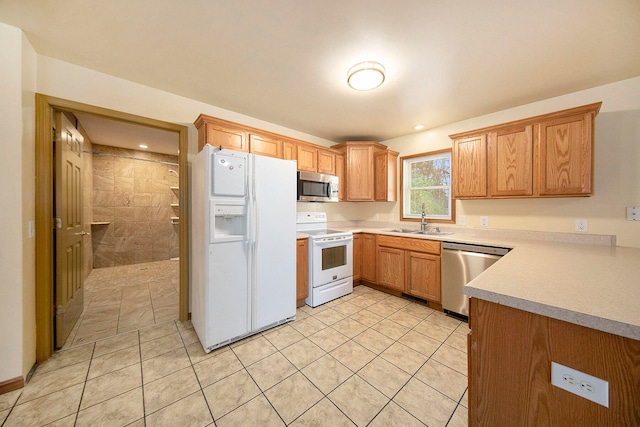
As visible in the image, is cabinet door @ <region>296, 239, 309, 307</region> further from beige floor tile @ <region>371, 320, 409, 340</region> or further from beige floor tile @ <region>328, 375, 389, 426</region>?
beige floor tile @ <region>328, 375, 389, 426</region>

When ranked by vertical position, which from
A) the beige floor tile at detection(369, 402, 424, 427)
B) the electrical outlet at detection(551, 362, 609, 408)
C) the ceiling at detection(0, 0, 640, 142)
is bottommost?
the beige floor tile at detection(369, 402, 424, 427)

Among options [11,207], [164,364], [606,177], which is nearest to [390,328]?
[164,364]

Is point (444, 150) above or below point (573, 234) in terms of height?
above

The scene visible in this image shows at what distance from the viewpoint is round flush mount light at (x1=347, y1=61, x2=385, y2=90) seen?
1.85m

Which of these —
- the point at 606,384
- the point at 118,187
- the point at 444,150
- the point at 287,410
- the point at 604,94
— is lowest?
the point at 287,410

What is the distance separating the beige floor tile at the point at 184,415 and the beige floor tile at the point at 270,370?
0.35 metres

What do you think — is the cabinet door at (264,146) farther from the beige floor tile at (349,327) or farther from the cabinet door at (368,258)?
the beige floor tile at (349,327)

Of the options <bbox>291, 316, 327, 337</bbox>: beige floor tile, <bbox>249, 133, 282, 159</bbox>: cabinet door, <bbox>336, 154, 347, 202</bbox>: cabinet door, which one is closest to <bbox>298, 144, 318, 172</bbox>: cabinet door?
<bbox>249, 133, 282, 159</bbox>: cabinet door

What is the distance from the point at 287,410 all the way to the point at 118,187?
5.45m

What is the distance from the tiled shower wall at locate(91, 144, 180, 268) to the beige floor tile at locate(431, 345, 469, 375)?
5.61 m

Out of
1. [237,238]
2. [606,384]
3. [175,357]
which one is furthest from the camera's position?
[237,238]

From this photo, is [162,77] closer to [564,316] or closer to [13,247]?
[13,247]

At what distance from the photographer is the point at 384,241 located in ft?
10.6

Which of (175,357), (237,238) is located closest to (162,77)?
(237,238)
